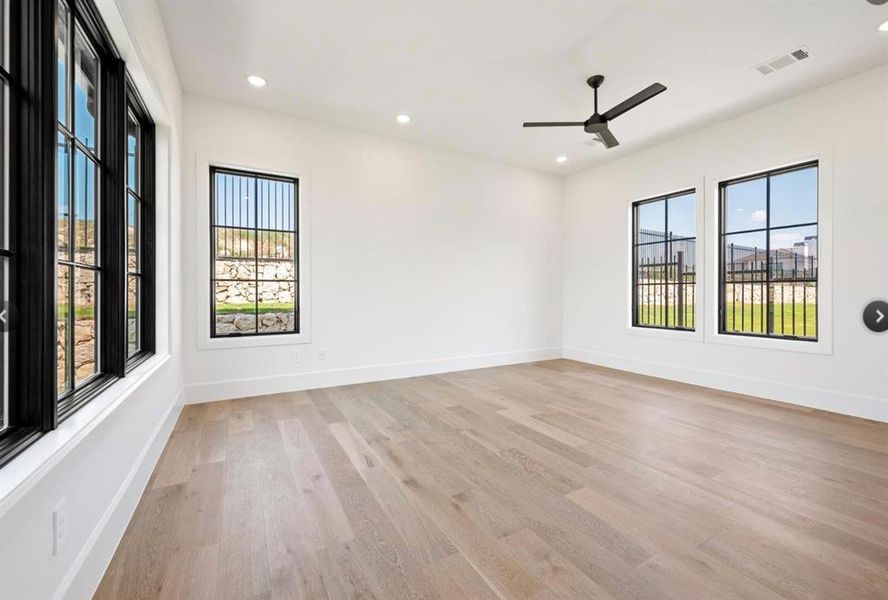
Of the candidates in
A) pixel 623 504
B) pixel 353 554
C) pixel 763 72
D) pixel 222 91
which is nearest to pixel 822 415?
pixel 623 504

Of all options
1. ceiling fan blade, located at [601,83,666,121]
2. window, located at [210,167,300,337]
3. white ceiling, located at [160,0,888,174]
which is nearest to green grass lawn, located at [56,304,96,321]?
window, located at [210,167,300,337]

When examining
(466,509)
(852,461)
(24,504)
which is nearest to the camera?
(24,504)

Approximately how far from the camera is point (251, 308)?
13.3 ft

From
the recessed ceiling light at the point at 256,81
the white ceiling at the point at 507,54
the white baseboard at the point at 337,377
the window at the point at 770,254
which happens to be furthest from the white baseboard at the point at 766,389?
the recessed ceiling light at the point at 256,81

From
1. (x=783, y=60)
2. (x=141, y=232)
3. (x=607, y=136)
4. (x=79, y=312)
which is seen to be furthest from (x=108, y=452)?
(x=783, y=60)

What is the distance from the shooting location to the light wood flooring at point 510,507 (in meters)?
1.46

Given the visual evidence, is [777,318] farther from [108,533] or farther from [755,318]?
[108,533]

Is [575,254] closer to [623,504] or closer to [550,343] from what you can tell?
[550,343]

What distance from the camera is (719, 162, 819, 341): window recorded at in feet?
12.6

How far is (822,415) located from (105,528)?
5.16 metres

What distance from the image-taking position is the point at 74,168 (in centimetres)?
167

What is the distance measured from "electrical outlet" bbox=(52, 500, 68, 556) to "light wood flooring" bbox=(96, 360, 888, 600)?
36 centimetres

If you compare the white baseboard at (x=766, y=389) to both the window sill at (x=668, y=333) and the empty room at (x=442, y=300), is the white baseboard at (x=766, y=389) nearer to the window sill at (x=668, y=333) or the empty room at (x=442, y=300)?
the empty room at (x=442, y=300)

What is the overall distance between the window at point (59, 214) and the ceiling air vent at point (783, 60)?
4561 millimetres
